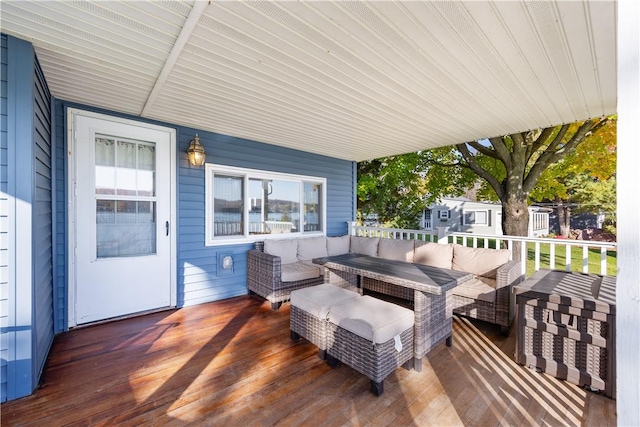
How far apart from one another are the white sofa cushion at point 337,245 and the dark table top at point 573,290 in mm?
2962

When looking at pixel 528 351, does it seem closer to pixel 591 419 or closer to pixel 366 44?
pixel 591 419

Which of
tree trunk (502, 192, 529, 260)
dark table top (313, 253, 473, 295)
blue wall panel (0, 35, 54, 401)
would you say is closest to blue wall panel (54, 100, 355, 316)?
blue wall panel (0, 35, 54, 401)

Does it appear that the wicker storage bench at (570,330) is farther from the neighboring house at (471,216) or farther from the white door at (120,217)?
the neighboring house at (471,216)

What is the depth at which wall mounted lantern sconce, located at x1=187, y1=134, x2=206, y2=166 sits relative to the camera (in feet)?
12.6

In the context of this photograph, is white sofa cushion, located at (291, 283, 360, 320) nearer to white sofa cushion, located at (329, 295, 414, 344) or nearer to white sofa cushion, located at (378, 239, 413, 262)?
white sofa cushion, located at (329, 295, 414, 344)

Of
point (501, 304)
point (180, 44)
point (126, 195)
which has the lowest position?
point (501, 304)

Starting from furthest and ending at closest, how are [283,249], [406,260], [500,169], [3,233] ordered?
[500,169]
[283,249]
[406,260]
[3,233]

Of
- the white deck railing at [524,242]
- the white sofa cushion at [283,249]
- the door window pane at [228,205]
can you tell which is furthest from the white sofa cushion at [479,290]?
the door window pane at [228,205]

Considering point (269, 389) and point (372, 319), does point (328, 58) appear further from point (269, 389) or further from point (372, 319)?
point (269, 389)

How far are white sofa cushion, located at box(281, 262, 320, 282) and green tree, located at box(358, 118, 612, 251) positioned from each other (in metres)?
4.03

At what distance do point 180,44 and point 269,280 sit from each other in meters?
2.91

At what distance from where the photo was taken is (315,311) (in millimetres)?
2484

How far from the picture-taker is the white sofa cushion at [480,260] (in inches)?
136

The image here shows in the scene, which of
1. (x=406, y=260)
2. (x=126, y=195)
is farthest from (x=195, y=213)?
(x=406, y=260)
